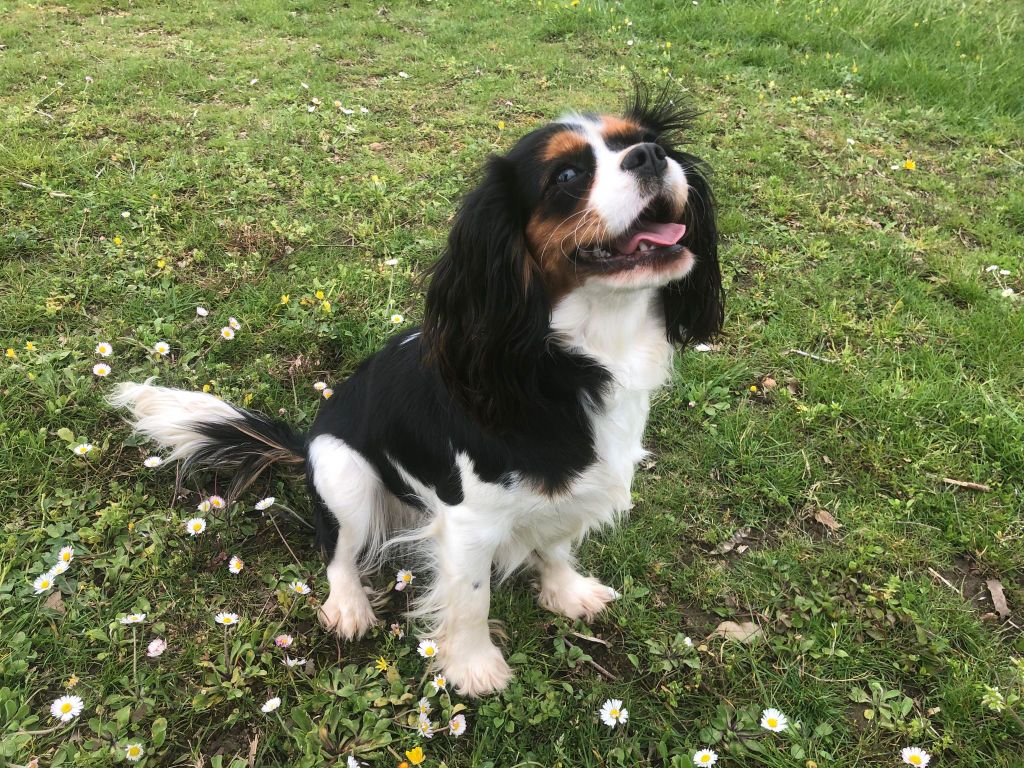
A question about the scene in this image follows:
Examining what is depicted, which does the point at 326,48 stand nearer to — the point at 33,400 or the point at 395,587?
the point at 33,400

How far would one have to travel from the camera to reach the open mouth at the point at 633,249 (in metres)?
1.73

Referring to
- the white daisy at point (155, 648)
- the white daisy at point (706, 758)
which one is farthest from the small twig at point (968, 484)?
the white daisy at point (155, 648)

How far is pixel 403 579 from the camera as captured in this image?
2.52m

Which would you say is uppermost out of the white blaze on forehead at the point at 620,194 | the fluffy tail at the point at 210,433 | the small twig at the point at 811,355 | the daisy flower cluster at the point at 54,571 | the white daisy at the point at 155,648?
the white blaze on forehead at the point at 620,194

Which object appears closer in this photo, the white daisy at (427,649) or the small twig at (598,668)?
the white daisy at (427,649)

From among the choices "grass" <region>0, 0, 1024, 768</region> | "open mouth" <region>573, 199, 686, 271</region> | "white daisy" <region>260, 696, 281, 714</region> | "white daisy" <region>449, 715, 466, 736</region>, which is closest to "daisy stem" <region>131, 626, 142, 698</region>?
"grass" <region>0, 0, 1024, 768</region>

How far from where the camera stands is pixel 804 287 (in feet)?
12.8

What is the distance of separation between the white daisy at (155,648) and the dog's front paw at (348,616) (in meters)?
0.52

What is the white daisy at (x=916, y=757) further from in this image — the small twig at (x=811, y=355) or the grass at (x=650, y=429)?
the small twig at (x=811, y=355)

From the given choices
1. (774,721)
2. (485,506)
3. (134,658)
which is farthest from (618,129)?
(134,658)

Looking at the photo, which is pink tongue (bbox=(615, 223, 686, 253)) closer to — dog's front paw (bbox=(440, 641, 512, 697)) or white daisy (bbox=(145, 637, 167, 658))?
dog's front paw (bbox=(440, 641, 512, 697))

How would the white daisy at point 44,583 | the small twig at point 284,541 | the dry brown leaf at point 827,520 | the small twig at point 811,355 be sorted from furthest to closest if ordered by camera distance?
the small twig at point 811,355 → the dry brown leaf at point 827,520 → the small twig at point 284,541 → the white daisy at point 44,583

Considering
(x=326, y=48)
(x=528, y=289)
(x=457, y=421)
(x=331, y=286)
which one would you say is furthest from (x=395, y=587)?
(x=326, y=48)

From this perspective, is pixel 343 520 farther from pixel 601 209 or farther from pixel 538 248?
pixel 601 209
